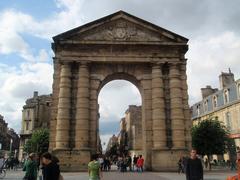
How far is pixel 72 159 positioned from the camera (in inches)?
990

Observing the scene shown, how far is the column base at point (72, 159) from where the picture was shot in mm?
24984

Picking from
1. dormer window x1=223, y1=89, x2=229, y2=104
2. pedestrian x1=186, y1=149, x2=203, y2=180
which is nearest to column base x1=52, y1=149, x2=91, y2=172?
pedestrian x1=186, y1=149, x2=203, y2=180

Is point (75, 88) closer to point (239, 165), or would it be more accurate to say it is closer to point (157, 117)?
point (157, 117)

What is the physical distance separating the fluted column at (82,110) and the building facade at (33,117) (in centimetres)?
4043

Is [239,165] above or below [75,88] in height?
below

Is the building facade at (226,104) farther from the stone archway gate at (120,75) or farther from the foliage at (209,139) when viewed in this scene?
the stone archway gate at (120,75)

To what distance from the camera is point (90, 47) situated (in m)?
27.5

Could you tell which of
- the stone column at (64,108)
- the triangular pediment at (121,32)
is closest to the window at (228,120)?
the triangular pediment at (121,32)

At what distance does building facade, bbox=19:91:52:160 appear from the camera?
215 feet

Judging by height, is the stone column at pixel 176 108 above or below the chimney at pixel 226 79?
below

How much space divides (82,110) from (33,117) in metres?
42.9

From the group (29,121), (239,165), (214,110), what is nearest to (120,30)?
(239,165)

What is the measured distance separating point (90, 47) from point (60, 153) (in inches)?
384

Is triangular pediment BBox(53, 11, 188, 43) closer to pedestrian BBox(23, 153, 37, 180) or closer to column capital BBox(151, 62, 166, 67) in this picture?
column capital BBox(151, 62, 166, 67)
